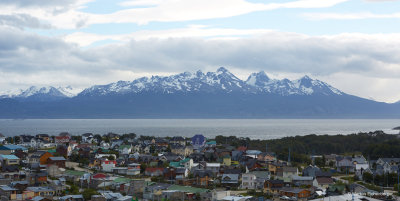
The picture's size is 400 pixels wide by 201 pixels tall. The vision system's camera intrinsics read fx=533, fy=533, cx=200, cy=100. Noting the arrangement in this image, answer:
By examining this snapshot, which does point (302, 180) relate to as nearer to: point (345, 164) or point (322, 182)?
point (322, 182)

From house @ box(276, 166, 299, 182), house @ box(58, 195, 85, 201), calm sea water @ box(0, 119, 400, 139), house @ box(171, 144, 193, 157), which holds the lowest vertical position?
house @ box(58, 195, 85, 201)

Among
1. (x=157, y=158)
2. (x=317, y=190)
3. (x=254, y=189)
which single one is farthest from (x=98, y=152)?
(x=317, y=190)

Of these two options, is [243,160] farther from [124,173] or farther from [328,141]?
A: [328,141]

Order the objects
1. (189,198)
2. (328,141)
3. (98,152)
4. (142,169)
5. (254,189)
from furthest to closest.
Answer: (328,141)
(98,152)
(142,169)
(254,189)
(189,198)

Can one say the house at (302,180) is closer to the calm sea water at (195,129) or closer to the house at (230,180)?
the house at (230,180)

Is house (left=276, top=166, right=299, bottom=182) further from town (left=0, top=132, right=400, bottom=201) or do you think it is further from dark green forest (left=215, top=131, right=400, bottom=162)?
dark green forest (left=215, top=131, right=400, bottom=162)

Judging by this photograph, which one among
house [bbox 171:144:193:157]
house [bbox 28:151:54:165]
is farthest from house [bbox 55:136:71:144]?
house [bbox 28:151:54:165]

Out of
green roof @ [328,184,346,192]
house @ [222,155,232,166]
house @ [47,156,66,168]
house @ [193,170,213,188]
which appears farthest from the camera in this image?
house @ [222,155,232,166]

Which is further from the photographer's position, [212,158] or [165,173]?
[212,158]
